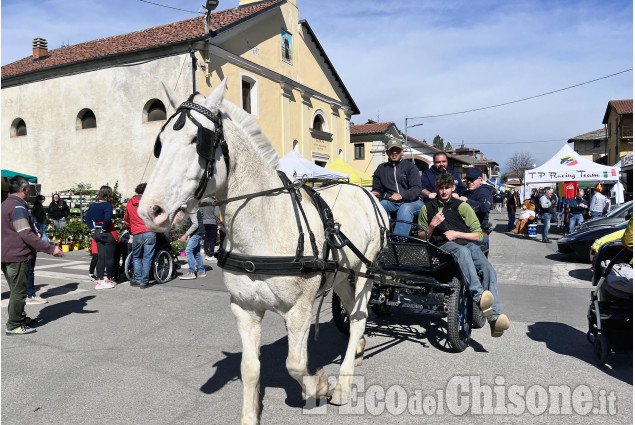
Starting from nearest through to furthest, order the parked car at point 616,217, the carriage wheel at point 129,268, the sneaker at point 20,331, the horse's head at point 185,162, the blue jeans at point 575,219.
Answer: the horse's head at point 185,162 → the sneaker at point 20,331 → the carriage wheel at point 129,268 → the parked car at point 616,217 → the blue jeans at point 575,219

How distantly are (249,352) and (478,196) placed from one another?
A: 5066mm

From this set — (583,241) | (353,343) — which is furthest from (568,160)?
(353,343)

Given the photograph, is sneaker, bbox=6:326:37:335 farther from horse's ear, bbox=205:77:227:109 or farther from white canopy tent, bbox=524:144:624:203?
white canopy tent, bbox=524:144:624:203

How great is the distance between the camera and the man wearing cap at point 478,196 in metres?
6.37

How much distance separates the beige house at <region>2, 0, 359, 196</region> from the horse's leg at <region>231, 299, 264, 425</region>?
12.0 m

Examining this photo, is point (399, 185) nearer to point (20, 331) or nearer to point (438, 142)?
point (20, 331)

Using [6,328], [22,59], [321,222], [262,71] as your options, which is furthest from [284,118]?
[321,222]

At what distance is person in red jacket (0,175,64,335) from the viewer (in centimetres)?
542

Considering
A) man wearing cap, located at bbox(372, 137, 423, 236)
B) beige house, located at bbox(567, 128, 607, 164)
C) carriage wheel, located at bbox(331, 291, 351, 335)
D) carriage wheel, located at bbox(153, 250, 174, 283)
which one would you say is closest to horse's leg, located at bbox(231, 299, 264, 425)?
carriage wheel, located at bbox(331, 291, 351, 335)

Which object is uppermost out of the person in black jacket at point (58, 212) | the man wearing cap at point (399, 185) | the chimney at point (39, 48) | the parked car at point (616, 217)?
the chimney at point (39, 48)

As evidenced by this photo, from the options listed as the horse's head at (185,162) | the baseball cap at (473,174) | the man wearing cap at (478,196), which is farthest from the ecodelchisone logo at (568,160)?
the horse's head at (185,162)

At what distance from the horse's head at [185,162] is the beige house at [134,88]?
39.2 ft

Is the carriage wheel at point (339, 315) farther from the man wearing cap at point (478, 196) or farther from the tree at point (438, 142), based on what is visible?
the tree at point (438, 142)

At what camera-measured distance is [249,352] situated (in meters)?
2.96
